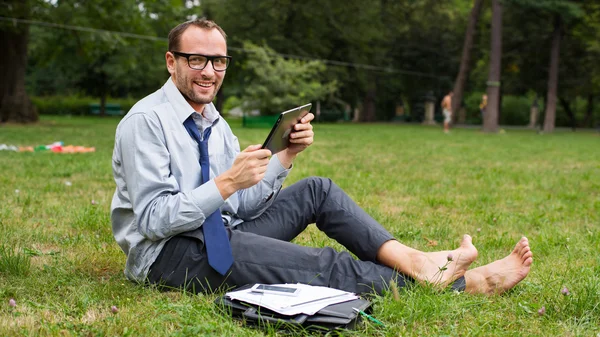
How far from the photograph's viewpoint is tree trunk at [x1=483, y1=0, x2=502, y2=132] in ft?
87.9

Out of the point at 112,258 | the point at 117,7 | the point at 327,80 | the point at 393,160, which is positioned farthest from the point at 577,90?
the point at 112,258

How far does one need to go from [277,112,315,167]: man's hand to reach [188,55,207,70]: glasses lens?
576 millimetres

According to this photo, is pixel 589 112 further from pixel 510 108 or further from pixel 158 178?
pixel 158 178

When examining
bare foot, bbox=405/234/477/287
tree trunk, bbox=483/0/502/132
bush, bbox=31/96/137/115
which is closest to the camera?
bare foot, bbox=405/234/477/287

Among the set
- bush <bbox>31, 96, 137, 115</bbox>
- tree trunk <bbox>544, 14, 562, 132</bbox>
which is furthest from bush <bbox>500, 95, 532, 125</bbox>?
bush <bbox>31, 96, 137, 115</bbox>

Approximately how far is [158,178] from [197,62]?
606 mm

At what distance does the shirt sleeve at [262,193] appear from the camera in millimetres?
3621

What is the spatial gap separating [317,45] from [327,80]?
2.05 m

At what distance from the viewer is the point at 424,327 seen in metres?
2.89

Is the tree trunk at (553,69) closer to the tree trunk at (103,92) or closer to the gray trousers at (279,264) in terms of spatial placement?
the tree trunk at (103,92)

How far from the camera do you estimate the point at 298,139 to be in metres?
3.49

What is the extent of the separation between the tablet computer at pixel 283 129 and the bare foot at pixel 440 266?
0.87m

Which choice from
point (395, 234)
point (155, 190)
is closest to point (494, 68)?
point (395, 234)

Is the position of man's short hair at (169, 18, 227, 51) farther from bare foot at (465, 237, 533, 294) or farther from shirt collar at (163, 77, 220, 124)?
bare foot at (465, 237, 533, 294)
